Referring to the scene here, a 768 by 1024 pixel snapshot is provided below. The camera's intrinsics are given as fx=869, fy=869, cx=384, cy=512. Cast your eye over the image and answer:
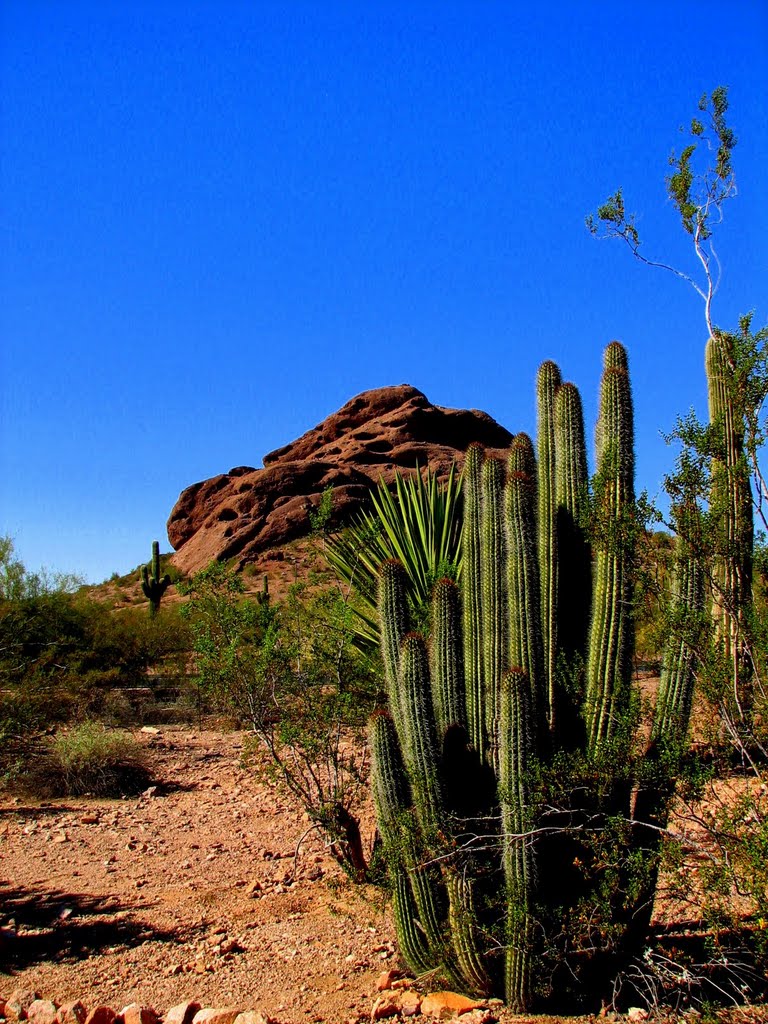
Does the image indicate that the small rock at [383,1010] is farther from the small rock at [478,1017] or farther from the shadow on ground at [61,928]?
the shadow on ground at [61,928]

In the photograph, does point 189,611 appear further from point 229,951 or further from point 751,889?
point 751,889

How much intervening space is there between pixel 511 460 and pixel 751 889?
3.09 metres

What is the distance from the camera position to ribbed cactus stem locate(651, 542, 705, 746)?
16.3 ft

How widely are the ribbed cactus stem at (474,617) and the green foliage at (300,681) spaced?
186cm

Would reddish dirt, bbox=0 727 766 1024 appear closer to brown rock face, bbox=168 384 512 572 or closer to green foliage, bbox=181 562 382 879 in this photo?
green foliage, bbox=181 562 382 879

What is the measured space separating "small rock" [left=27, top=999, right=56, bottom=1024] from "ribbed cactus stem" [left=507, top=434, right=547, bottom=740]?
316 centimetres

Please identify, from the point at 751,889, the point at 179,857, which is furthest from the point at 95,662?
the point at 751,889

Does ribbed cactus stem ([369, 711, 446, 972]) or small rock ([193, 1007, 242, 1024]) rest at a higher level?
ribbed cactus stem ([369, 711, 446, 972])

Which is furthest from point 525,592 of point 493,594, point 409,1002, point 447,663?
point 409,1002

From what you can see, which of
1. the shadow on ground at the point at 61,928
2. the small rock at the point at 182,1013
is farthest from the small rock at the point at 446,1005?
the shadow on ground at the point at 61,928

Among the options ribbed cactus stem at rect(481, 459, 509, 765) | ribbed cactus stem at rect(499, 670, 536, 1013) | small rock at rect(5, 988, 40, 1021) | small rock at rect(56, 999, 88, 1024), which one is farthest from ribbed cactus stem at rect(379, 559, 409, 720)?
small rock at rect(5, 988, 40, 1021)

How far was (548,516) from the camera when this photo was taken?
A: 218 inches

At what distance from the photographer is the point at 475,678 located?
18.0 feet

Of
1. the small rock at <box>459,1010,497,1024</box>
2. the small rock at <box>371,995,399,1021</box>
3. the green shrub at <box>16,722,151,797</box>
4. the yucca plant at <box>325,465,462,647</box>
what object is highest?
the yucca plant at <box>325,465,462,647</box>
